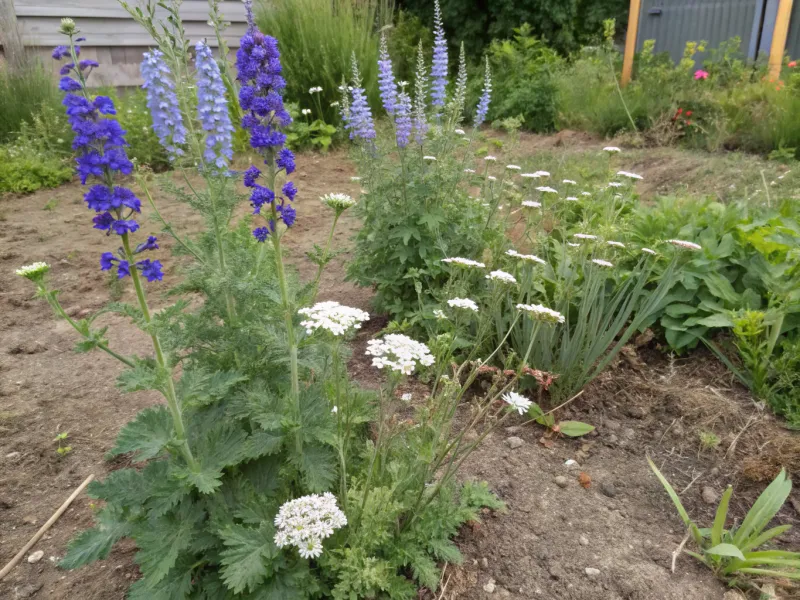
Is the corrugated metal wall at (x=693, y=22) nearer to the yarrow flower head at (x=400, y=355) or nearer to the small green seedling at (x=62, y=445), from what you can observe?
the yarrow flower head at (x=400, y=355)

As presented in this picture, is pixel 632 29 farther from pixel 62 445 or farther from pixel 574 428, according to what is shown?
pixel 62 445

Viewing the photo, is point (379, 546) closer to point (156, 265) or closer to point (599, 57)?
point (156, 265)

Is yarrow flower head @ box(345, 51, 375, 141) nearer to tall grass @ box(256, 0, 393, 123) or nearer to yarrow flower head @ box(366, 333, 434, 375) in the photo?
yarrow flower head @ box(366, 333, 434, 375)

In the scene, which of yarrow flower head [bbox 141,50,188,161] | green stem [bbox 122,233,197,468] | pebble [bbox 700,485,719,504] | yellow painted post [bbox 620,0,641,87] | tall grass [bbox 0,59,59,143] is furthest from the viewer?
yellow painted post [bbox 620,0,641,87]

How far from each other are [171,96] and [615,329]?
1.95 meters

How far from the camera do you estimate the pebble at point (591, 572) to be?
1700 mm

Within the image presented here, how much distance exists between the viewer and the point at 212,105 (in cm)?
225

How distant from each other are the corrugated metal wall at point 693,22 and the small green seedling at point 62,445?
863 centimetres

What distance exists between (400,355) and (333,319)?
0.18 metres

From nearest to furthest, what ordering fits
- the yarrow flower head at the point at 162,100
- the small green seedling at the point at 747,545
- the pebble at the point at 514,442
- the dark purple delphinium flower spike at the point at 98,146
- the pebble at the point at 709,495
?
the dark purple delphinium flower spike at the point at 98,146
the small green seedling at the point at 747,545
the pebble at the point at 709,495
the yarrow flower head at the point at 162,100
the pebble at the point at 514,442

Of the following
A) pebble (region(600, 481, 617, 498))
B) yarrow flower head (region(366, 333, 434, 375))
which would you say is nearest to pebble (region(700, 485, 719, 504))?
pebble (region(600, 481, 617, 498))

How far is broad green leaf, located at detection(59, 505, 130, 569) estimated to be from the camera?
141cm

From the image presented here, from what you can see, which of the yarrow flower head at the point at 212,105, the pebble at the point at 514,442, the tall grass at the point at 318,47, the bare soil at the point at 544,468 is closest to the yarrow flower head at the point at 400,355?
the bare soil at the point at 544,468

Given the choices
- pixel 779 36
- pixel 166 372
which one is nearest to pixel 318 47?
pixel 779 36
